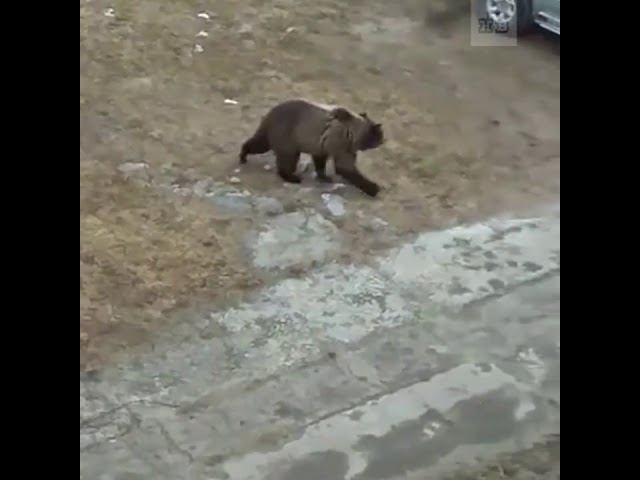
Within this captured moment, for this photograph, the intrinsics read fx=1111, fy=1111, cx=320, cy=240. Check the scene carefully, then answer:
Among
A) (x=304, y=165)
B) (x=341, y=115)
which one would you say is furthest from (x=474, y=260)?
(x=304, y=165)

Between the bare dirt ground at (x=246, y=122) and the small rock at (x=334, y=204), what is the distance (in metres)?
0.09

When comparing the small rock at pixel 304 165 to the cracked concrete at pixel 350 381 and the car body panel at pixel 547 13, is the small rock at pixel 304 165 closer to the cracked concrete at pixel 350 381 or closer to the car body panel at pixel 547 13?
the cracked concrete at pixel 350 381

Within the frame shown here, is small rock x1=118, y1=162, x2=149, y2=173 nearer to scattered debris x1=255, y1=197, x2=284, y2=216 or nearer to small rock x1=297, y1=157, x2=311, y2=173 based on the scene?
scattered debris x1=255, y1=197, x2=284, y2=216

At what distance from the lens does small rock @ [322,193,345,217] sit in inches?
256

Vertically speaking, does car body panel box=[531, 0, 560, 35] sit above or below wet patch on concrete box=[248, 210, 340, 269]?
above

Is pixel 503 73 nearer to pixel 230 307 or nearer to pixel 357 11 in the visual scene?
pixel 357 11

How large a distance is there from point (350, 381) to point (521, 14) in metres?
5.15

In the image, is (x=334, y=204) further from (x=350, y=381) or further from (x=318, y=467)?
(x=318, y=467)

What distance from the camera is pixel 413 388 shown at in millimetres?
4949

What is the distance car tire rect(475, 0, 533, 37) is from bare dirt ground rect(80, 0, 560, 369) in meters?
0.13

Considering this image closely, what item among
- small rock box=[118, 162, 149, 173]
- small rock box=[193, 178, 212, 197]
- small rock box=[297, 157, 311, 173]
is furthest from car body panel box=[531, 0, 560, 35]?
small rock box=[118, 162, 149, 173]
